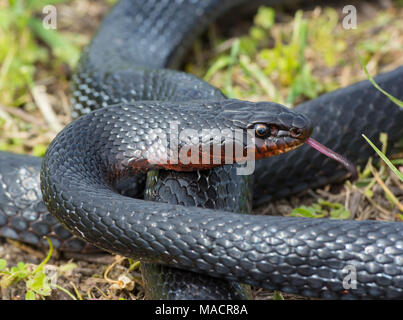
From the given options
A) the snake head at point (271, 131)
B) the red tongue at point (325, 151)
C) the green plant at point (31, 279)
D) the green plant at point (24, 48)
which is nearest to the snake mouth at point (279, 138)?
the snake head at point (271, 131)

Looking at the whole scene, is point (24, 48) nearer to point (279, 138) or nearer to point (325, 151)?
point (279, 138)

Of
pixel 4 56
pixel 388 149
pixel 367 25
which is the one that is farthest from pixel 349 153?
pixel 4 56

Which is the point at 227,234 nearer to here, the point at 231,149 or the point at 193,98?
the point at 231,149

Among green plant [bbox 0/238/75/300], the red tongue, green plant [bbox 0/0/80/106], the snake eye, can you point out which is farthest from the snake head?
green plant [bbox 0/0/80/106]

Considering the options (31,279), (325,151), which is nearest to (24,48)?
(31,279)

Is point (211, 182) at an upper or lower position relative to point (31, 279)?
upper

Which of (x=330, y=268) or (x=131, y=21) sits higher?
(x=131, y=21)
